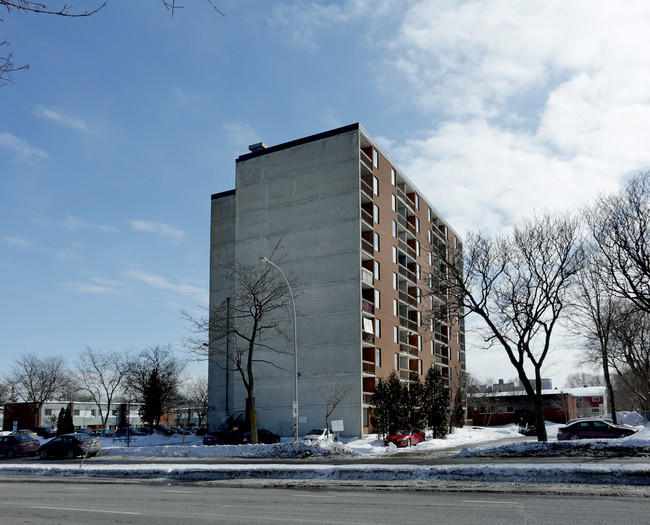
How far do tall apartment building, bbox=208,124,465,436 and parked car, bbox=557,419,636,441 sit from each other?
12.0 metres

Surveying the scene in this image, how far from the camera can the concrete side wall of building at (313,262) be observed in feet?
161

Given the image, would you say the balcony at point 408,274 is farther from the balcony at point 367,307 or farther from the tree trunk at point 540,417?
the tree trunk at point 540,417

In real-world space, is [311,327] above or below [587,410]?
above

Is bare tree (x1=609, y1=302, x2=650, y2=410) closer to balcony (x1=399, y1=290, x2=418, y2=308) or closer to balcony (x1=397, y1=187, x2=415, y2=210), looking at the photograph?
balcony (x1=399, y1=290, x2=418, y2=308)

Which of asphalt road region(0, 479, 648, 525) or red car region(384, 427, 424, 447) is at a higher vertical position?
asphalt road region(0, 479, 648, 525)

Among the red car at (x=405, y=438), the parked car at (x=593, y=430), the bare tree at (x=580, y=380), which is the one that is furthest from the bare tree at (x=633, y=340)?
the bare tree at (x=580, y=380)

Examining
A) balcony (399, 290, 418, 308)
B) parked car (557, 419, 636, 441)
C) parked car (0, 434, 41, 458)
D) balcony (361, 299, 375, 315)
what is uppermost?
balcony (399, 290, 418, 308)

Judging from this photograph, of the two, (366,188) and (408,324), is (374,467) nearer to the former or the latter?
(366,188)

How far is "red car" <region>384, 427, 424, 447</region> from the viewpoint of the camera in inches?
1565

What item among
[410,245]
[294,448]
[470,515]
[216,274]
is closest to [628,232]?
[294,448]

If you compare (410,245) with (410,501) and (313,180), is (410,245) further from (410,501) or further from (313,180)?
(410,501)

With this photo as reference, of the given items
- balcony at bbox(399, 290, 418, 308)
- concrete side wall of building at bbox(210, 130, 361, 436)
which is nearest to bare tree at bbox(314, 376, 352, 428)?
concrete side wall of building at bbox(210, 130, 361, 436)

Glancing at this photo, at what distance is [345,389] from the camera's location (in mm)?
47406

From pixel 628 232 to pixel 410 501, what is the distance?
66.3 ft
